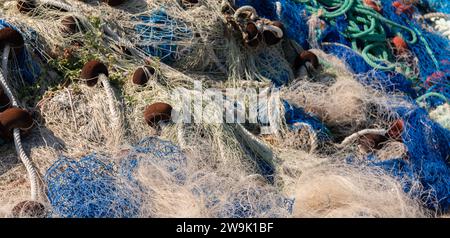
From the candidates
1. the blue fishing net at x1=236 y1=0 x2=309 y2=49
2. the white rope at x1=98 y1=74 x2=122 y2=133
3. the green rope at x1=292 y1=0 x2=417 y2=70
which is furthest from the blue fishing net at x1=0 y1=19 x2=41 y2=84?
the green rope at x1=292 y1=0 x2=417 y2=70

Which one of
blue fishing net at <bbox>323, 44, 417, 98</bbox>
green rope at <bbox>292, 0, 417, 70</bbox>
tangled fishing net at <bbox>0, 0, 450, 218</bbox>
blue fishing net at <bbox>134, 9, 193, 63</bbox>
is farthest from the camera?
green rope at <bbox>292, 0, 417, 70</bbox>

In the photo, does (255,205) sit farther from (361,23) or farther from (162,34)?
(361,23)

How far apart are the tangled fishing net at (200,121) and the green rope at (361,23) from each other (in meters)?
0.27

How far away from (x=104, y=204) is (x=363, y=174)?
1363 millimetres

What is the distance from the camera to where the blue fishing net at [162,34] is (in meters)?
4.41

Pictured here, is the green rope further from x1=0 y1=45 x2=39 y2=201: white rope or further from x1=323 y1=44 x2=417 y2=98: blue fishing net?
x1=0 y1=45 x2=39 y2=201: white rope

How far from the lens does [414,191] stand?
385 cm

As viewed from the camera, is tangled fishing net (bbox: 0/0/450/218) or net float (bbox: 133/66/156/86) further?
net float (bbox: 133/66/156/86)

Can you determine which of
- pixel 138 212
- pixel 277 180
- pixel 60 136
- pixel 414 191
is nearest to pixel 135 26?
pixel 60 136

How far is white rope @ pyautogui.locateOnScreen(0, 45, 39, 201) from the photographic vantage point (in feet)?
11.4

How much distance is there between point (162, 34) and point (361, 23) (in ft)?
6.59

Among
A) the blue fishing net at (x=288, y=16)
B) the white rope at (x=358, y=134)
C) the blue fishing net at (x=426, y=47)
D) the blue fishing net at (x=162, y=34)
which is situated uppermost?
the blue fishing net at (x=162, y=34)

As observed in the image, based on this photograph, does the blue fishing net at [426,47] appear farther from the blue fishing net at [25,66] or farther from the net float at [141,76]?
the blue fishing net at [25,66]

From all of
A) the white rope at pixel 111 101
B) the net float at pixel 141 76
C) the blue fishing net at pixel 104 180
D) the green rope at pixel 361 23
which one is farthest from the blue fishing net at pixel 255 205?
the green rope at pixel 361 23
